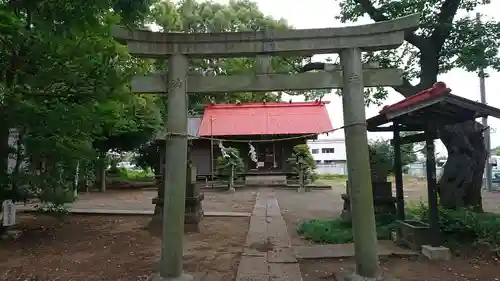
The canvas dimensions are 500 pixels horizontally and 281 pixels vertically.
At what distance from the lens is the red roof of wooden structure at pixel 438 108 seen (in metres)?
6.15

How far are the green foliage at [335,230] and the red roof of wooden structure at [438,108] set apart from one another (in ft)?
8.15

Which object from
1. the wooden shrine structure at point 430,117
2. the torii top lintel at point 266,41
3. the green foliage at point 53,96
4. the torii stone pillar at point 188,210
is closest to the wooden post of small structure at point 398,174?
the wooden shrine structure at point 430,117

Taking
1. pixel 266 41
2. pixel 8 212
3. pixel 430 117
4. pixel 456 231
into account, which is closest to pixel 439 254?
pixel 456 231

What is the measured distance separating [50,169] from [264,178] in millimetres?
15837

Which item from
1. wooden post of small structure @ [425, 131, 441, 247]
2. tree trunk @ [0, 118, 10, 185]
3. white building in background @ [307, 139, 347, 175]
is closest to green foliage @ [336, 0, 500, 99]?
wooden post of small structure @ [425, 131, 441, 247]

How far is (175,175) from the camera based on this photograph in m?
4.98

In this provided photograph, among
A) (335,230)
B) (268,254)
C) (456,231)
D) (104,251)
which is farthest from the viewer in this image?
(335,230)

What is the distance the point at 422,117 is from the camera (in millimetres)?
6879

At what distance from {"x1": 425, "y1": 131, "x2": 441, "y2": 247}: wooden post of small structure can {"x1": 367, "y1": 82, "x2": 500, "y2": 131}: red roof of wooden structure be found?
0.38m

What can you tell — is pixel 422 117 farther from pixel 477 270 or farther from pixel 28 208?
pixel 28 208

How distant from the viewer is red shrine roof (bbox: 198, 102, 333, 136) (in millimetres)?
21547

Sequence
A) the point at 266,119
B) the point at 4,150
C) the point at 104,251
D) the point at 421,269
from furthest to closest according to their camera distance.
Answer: the point at 266,119 → the point at 4,150 → the point at 104,251 → the point at 421,269

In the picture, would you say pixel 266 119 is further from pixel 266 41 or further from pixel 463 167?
pixel 266 41

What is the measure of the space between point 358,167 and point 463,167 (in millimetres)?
5393
